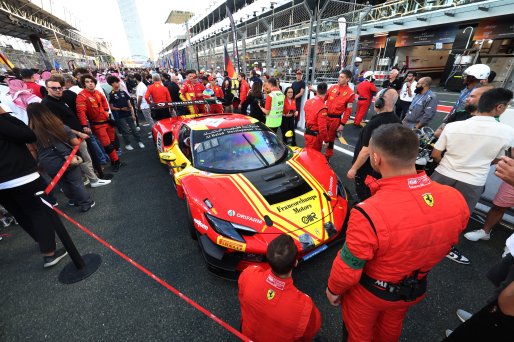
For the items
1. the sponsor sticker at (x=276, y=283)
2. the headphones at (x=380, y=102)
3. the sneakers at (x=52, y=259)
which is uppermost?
the headphones at (x=380, y=102)

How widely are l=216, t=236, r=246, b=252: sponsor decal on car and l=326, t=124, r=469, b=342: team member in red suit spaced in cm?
85

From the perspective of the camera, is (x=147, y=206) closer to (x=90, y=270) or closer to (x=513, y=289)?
(x=90, y=270)

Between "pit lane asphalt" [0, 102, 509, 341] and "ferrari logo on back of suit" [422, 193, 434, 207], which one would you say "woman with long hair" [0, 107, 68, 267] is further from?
"ferrari logo on back of suit" [422, 193, 434, 207]

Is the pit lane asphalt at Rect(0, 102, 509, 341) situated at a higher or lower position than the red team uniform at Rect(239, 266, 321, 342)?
lower

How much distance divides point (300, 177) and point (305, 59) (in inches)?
225

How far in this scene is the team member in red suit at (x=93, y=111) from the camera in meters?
4.13

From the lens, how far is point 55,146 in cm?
310

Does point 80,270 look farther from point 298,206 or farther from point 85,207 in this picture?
point 298,206

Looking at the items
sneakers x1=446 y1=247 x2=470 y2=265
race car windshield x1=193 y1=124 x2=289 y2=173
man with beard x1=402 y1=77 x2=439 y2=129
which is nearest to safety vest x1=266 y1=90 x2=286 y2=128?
race car windshield x1=193 y1=124 x2=289 y2=173

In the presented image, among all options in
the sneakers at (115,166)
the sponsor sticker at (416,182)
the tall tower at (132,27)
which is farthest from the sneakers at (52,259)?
the tall tower at (132,27)

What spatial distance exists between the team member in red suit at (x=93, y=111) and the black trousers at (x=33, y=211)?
6.93 ft

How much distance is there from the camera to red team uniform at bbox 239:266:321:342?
117cm

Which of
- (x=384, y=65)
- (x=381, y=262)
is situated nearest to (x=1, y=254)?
(x=381, y=262)

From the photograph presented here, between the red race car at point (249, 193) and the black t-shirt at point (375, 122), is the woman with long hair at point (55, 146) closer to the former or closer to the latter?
the red race car at point (249, 193)
